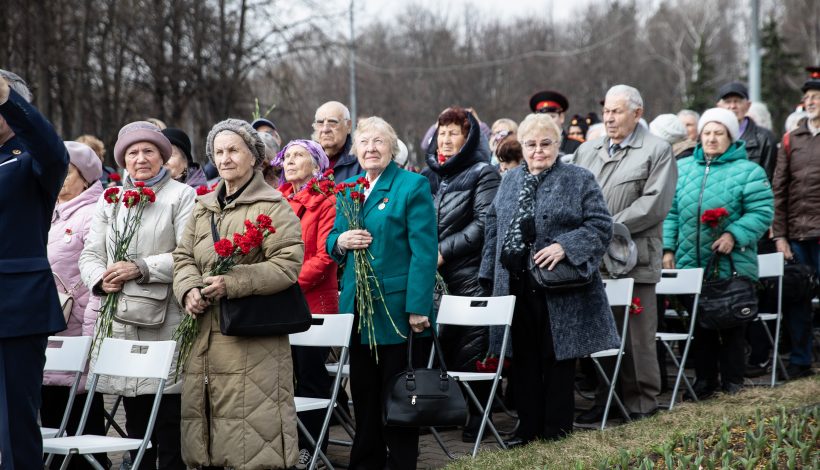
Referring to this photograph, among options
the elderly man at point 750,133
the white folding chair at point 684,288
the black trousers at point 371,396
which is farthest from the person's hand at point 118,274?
the elderly man at point 750,133

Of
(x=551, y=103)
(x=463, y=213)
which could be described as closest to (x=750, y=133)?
(x=551, y=103)

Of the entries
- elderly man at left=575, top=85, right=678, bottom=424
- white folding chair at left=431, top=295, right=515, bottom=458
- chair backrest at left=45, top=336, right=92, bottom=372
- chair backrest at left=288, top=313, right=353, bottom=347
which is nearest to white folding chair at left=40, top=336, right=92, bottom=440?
chair backrest at left=45, top=336, right=92, bottom=372

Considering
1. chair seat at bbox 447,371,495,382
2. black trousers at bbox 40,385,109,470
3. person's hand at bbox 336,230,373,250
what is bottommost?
black trousers at bbox 40,385,109,470

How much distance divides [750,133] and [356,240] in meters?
5.55

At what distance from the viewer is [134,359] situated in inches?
195

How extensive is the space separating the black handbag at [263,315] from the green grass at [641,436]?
1429 millimetres

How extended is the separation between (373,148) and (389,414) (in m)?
1.51

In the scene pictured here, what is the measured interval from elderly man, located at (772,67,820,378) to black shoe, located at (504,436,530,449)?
3330mm

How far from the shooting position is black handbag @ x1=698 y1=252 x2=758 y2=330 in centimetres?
744

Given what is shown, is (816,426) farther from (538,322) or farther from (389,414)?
(389,414)

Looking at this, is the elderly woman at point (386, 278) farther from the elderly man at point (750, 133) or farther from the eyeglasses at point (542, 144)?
the elderly man at point (750, 133)

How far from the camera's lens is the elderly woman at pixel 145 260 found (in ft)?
16.9

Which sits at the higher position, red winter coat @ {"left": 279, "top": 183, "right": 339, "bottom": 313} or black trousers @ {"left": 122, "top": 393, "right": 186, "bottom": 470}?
red winter coat @ {"left": 279, "top": 183, "right": 339, "bottom": 313}

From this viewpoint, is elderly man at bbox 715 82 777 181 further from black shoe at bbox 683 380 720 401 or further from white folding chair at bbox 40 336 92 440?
white folding chair at bbox 40 336 92 440
